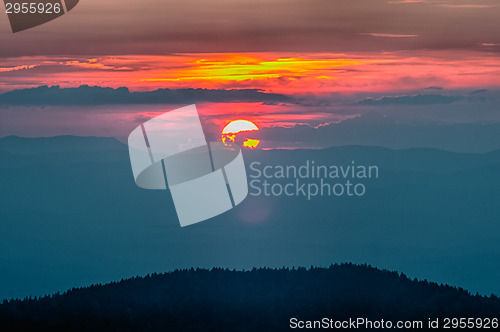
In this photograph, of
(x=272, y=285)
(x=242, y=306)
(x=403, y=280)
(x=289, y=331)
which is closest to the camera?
(x=289, y=331)

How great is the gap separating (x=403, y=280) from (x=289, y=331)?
91.3 feet

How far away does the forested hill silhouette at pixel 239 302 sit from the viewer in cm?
8606

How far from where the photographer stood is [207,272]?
104125 millimetres

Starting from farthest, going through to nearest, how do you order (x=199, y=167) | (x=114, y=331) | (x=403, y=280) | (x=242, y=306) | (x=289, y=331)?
(x=403, y=280), (x=242, y=306), (x=289, y=331), (x=114, y=331), (x=199, y=167)

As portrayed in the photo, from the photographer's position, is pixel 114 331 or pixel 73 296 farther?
pixel 73 296

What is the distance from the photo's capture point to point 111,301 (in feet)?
300

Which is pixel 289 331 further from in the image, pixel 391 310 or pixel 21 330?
pixel 21 330

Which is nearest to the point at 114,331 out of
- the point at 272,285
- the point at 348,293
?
the point at 272,285

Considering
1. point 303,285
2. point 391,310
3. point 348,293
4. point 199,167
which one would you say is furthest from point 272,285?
point 199,167

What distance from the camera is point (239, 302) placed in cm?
9538

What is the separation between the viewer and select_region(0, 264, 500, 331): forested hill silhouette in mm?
86062

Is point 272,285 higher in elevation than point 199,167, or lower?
lower

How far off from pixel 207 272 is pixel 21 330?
31.3m

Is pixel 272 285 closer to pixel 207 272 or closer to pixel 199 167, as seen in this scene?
pixel 207 272
